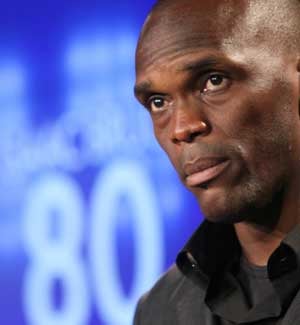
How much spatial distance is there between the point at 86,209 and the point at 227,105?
35.2 inches

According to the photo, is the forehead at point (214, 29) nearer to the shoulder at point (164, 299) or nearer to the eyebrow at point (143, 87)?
the eyebrow at point (143, 87)

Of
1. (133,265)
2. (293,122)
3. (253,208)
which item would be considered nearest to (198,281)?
(253,208)

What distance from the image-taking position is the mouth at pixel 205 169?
110 centimetres

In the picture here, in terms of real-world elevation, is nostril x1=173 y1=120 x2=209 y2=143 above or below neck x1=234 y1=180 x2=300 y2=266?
above

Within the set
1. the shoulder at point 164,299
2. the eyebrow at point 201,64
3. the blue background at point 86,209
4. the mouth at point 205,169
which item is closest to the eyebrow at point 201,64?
the eyebrow at point 201,64

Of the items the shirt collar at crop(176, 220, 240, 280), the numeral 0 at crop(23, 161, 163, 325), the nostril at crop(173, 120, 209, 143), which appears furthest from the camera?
the numeral 0 at crop(23, 161, 163, 325)

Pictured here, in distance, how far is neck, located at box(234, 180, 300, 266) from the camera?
115cm

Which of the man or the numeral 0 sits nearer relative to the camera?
the man

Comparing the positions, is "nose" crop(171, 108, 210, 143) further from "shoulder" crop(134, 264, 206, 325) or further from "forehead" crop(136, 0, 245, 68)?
"shoulder" crop(134, 264, 206, 325)

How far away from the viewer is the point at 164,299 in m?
1.33

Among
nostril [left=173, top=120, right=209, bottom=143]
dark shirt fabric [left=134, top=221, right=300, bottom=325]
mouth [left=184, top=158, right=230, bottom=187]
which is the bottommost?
dark shirt fabric [left=134, top=221, right=300, bottom=325]

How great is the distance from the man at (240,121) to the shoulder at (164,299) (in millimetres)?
97

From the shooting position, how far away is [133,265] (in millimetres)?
1964

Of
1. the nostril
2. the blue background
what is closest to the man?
the nostril
